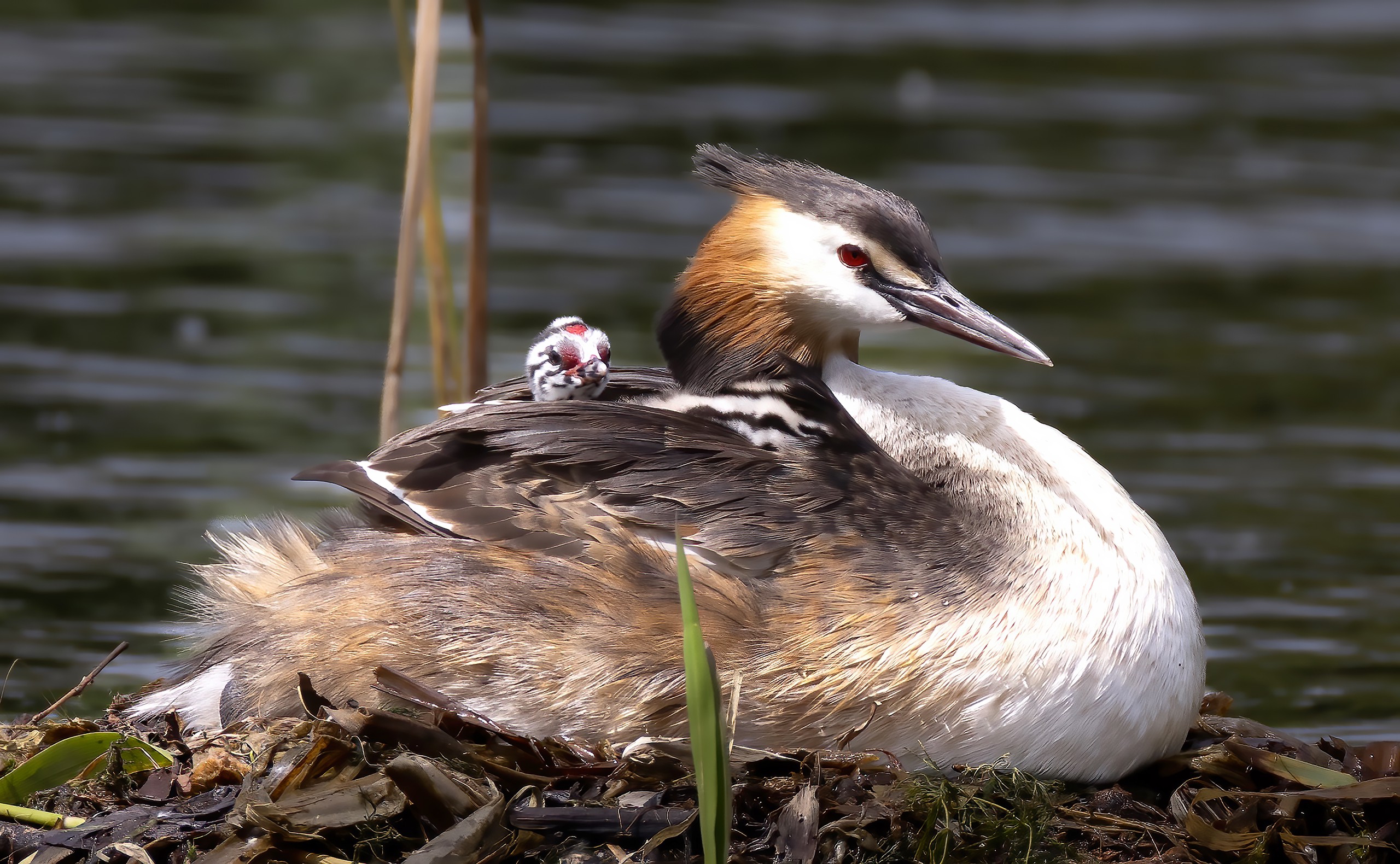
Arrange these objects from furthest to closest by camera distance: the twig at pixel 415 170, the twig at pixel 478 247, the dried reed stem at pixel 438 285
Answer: the dried reed stem at pixel 438 285 → the twig at pixel 478 247 → the twig at pixel 415 170

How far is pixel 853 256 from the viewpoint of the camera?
17.8ft

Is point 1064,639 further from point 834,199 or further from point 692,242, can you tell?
point 692,242

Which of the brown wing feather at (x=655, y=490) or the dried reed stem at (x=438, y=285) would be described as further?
the dried reed stem at (x=438, y=285)

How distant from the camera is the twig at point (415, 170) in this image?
240 inches

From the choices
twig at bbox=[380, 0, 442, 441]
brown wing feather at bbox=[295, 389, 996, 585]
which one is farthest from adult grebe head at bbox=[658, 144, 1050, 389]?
twig at bbox=[380, 0, 442, 441]

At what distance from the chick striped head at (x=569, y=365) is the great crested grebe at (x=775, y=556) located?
8.7 inches

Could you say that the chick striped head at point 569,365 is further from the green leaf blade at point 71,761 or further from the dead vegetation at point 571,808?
the green leaf blade at point 71,761

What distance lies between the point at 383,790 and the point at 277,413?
491cm

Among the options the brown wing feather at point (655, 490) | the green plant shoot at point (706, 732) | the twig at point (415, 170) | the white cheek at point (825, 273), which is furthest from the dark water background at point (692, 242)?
the green plant shoot at point (706, 732)

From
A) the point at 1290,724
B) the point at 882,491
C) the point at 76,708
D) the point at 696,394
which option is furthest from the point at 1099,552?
the point at 76,708

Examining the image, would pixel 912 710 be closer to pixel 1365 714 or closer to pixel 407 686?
pixel 407 686

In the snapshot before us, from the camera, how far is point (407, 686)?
15.9 feet

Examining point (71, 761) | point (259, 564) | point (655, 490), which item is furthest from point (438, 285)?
point (71, 761)

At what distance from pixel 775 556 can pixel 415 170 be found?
6.69 feet
